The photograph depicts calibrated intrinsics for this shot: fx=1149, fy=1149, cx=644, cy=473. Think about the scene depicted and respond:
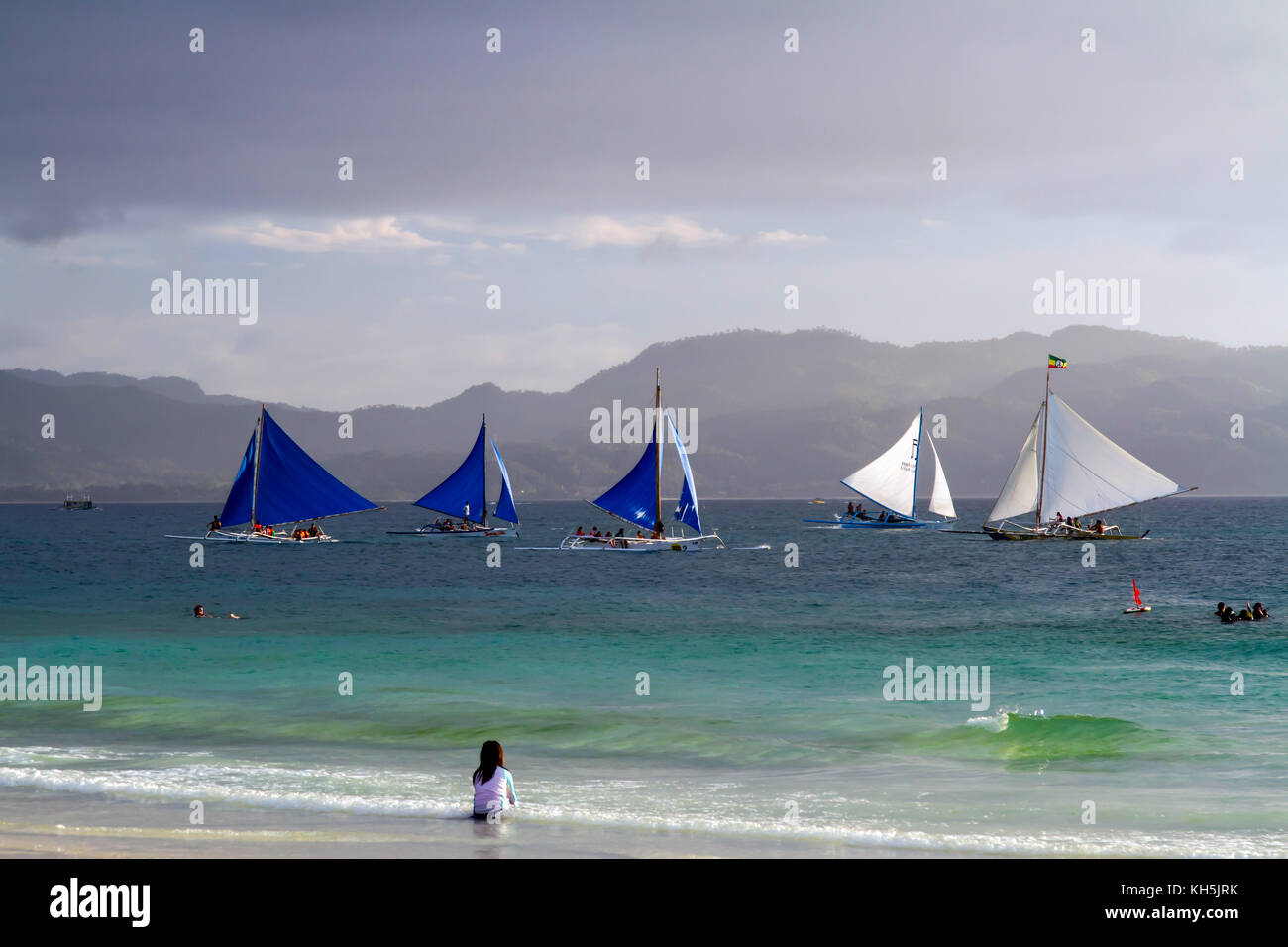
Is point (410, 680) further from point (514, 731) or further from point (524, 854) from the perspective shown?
point (524, 854)

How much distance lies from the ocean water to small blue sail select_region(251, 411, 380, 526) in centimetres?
2114

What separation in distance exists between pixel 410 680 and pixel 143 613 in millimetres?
23099

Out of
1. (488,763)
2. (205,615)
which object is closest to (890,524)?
(205,615)

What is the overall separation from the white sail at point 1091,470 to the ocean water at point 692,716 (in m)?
27.5

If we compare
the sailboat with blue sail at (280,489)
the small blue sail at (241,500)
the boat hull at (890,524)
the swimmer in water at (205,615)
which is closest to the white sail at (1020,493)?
the boat hull at (890,524)

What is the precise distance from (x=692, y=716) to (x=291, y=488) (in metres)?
62.8

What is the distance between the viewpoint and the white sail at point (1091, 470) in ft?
273

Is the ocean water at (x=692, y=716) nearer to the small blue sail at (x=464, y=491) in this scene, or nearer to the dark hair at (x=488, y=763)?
the dark hair at (x=488, y=763)

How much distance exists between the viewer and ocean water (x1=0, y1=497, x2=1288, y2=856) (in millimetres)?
14016

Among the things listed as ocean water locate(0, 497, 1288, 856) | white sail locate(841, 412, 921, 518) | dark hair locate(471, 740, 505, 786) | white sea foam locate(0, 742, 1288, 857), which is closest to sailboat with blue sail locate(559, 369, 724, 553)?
ocean water locate(0, 497, 1288, 856)

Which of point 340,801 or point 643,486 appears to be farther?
point 643,486

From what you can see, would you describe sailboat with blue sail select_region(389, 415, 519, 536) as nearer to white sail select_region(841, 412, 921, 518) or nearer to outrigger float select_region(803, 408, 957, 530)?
outrigger float select_region(803, 408, 957, 530)

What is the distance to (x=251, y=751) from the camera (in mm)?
18641
